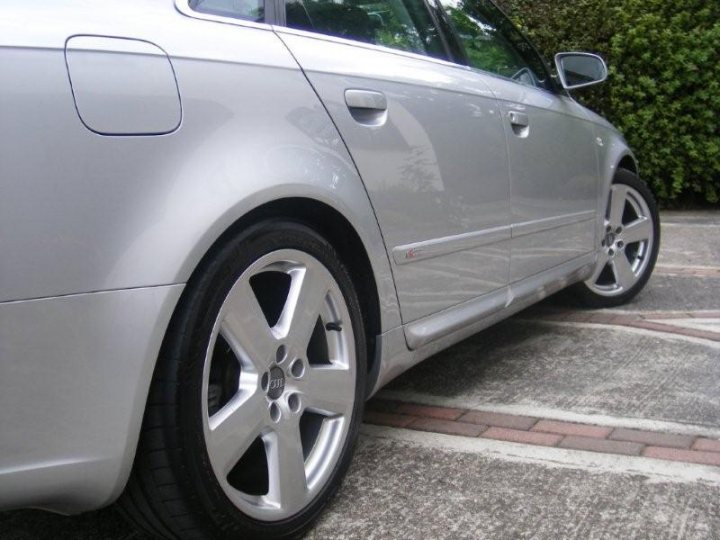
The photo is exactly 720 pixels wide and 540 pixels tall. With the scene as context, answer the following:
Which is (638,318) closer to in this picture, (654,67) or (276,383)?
(276,383)

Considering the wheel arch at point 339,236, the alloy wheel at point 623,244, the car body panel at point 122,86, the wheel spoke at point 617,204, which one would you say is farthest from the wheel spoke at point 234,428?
the wheel spoke at point 617,204

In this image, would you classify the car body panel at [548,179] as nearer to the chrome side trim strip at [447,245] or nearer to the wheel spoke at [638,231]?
the chrome side trim strip at [447,245]

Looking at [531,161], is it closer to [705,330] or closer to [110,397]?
[705,330]

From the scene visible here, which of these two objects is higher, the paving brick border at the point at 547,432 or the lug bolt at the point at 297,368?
the lug bolt at the point at 297,368

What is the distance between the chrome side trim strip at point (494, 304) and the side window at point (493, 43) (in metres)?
0.85

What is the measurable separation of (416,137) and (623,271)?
251 cm

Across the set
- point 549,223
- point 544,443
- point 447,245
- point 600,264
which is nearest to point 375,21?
point 447,245

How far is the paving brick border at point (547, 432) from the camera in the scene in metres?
2.97

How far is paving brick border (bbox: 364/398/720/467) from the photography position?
2975 millimetres

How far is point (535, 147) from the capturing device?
3750 millimetres

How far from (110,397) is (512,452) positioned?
1.54 metres

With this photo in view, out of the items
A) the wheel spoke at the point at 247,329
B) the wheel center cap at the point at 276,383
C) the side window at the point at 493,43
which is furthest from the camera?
the side window at the point at 493,43

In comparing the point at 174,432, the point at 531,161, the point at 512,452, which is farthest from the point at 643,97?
the point at 174,432

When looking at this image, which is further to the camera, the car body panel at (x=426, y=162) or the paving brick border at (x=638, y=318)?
the paving brick border at (x=638, y=318)
